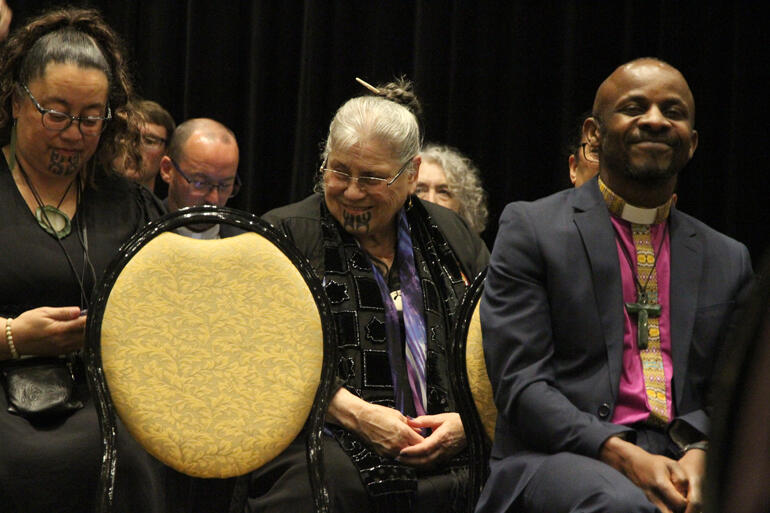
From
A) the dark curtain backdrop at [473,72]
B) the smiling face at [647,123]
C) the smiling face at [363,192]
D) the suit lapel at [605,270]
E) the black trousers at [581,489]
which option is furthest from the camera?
the dark curtain backdrop at [473,72]

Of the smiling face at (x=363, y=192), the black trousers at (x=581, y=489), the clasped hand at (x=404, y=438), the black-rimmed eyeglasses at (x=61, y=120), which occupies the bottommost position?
the clasped hand at (x=404, y=438)

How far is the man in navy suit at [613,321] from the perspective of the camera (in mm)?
2043

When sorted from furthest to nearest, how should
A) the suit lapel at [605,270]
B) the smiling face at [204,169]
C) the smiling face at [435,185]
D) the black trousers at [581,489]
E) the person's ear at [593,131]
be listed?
the smiling face at [435,185] → the smiling face at [204,169] → the person's ear at [593,131] → the suit lapel at [605,270] → the black trousers at [581,489]

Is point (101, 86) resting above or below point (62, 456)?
above

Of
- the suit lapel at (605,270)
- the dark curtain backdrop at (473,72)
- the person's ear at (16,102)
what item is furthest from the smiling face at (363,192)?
the dark curtain backdrop at (473,72)

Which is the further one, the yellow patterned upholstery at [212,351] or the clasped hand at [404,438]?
the clasped hand at [404,438]

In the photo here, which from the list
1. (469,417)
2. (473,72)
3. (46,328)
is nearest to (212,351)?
(46,328)

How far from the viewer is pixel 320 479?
2.18 m

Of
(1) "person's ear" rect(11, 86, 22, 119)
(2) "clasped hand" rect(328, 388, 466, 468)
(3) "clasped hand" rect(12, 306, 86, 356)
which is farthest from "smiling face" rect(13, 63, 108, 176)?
(2) "clasped hand" rect(328, 388, 466, 468)

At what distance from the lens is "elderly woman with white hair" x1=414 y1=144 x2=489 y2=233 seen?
3.99m

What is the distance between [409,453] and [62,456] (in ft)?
2.65

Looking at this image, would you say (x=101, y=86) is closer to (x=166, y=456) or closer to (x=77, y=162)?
(x=77, y=162)

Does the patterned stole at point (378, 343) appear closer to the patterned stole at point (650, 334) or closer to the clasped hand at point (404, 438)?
the clasped hand at point (404, 438)

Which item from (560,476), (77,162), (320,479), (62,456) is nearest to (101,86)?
(77,162)
